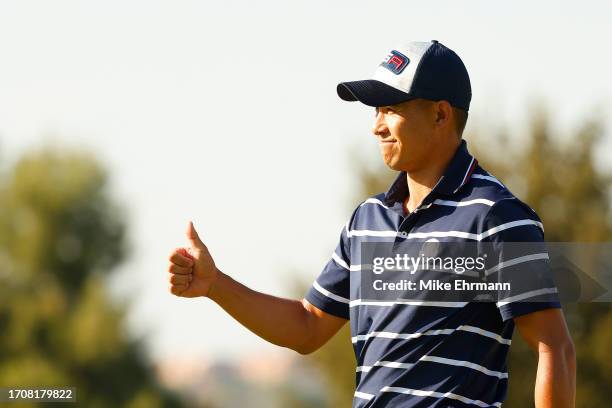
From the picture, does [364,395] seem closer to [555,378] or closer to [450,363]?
[450,363]

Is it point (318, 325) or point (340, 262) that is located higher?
point (340, 262)

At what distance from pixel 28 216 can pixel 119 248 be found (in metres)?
3.48

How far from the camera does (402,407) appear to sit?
16.8 feet

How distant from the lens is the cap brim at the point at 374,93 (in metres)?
5.38

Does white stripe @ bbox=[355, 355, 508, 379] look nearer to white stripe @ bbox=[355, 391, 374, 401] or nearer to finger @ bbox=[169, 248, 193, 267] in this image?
white stripe @ bbox=[355, 391, 374, 401]

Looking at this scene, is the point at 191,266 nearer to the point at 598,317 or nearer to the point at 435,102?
the point at 435,102

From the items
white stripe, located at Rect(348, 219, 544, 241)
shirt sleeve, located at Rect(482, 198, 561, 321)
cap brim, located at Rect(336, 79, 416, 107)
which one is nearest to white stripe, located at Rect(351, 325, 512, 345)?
shirt sleeve, located at Rect(482, 198, 561, 321)

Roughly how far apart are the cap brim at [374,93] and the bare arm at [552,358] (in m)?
1.02

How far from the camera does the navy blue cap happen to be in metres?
5.38

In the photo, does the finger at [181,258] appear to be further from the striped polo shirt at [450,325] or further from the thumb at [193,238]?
the striped polo shirt at [450,325]

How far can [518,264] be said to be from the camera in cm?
493

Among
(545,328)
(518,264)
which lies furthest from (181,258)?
(545,328)

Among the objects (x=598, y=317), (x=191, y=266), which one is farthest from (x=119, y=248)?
(x=191, y=266)

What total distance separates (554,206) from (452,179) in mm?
25506
